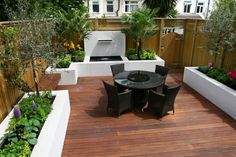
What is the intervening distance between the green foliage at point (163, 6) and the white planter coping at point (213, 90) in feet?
26.0

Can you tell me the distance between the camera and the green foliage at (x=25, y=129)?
8.46 ft

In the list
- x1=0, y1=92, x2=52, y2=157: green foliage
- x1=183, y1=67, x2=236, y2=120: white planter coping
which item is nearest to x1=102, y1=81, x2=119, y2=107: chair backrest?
x1=0, y1=92, x2=52, y2=157: green foliage

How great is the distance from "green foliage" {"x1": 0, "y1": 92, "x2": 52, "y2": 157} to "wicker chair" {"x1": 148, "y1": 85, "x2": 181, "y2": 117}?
7.65 ft

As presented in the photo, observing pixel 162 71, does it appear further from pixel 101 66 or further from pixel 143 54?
pixel 101 66

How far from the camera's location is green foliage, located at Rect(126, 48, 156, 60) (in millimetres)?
7789

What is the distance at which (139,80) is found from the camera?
16.7ft

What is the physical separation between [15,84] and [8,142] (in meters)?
1.41

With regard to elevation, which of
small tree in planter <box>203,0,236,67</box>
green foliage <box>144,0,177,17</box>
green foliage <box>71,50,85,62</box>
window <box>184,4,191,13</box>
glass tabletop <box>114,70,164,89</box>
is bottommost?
glass tabletop <box>114,70,164,89</box>

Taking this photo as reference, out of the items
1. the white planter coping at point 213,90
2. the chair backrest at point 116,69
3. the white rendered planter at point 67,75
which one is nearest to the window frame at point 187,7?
the white planter coping at point 213,90

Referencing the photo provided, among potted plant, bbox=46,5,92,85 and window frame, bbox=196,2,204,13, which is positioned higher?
window frame, bbox=196,2,204,13

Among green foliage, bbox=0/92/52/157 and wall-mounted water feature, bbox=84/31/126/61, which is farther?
wall-mounted water feature, bbox=84/31/126/61

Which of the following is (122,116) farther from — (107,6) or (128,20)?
(107,6)

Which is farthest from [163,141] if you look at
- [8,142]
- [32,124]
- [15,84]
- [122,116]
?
[15,84]

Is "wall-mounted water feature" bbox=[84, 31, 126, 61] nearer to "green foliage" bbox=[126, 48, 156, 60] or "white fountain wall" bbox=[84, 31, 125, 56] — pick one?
"white fountain wall" bbox=[84, 31, 125, 56]
